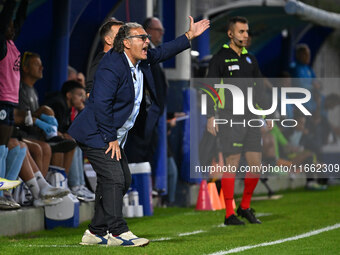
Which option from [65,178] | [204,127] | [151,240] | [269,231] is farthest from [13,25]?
[204,127]

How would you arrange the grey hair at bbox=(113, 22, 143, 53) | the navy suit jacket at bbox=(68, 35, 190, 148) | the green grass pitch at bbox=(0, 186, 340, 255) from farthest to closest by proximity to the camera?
the grey hair at bbox=(113, 22, 143, 53) < the green grass pitch at bbox=(0, 186, 340, 255) < the navy suit jacket at bbox=(68, 35, 190, 148)

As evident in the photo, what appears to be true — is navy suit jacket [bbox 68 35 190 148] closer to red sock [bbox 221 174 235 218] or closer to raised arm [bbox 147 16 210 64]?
raised arm [bbox 147 16 210 64]

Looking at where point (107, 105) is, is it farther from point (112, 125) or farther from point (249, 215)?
point (249, 215)

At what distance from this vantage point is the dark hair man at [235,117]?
1024 cm

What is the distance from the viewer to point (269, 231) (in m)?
9.59

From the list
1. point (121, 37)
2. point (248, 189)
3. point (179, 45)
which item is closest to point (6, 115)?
point (121, 37)

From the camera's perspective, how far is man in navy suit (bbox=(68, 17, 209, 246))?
7.76 m

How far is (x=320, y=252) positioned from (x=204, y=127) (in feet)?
20.6

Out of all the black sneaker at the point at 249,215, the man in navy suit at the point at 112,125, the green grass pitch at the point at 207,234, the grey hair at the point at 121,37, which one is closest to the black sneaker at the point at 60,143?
the green grass pitch at the point at 207,234

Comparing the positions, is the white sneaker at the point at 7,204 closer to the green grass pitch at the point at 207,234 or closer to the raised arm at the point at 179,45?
the green grass pitch at the point at 207,234


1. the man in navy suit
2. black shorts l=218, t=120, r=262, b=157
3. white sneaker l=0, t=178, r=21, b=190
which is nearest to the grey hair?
the man in navy suit

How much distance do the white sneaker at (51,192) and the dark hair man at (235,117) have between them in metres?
1.64

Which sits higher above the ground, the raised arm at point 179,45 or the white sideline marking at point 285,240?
the raised arm at point 179,45

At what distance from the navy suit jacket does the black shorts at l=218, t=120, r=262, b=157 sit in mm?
2541
